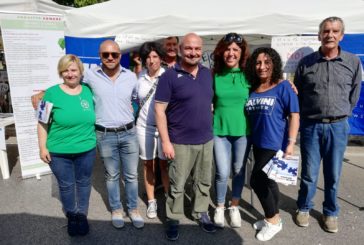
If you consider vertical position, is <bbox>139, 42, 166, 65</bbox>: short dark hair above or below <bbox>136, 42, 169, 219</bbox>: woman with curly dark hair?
above

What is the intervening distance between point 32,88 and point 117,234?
2.32 meters

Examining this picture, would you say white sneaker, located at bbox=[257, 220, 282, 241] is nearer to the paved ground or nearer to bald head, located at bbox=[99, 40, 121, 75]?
the paved ground

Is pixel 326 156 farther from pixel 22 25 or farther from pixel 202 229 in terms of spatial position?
pixel 22 25

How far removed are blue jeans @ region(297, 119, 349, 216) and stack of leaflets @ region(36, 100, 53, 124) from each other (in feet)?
7.38

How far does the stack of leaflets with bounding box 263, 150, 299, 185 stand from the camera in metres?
2.67

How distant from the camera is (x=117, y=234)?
9.77 feet

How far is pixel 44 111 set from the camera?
2527mm

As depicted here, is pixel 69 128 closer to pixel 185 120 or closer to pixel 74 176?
pixel 74 176

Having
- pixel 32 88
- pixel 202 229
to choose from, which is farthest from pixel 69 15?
pixel 202 229

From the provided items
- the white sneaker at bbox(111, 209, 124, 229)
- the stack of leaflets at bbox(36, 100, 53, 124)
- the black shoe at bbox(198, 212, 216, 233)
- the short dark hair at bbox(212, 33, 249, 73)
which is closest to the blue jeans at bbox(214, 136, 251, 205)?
the black shoe at bbox(198, 212, 216, 233)

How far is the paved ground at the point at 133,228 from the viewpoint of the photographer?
288cm

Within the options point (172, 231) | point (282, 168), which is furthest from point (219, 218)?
point (282, 168)

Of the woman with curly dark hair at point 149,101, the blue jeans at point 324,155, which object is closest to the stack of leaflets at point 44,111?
the woman with curly dark hair at point 149,101

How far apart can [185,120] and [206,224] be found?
1099mm
